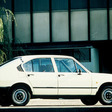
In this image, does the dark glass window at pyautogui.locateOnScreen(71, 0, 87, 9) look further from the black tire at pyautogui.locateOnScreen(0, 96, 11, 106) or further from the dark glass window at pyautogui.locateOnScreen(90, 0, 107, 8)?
the black tire at pyautogui.locateOnScreen(0, 96, 11, 106)

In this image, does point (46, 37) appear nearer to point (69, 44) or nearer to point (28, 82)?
point (69, 44)

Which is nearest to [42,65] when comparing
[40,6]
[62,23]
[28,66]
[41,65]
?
[41,65]

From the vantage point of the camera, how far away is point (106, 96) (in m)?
11.5

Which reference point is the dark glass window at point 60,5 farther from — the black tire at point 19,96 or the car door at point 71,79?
the black tire at point 19,96

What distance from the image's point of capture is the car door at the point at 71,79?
11.0 metres

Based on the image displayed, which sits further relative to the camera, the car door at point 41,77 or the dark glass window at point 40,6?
the dark glass window at point 40,6

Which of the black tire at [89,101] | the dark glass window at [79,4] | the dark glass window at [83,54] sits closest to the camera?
the black tire at [89,101]

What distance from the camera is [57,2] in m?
21.3

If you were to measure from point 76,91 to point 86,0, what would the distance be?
11.0m

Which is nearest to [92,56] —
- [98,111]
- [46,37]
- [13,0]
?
[46,37]

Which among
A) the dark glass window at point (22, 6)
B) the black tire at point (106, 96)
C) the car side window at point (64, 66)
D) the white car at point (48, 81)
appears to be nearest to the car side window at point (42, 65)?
the white car at point (48, 81)

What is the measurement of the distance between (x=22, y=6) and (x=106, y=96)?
11.3 m

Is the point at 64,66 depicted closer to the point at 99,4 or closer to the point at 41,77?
the point at 41,77

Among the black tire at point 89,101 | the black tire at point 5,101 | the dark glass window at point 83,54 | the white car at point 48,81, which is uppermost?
the dark glass window at point 83,54
